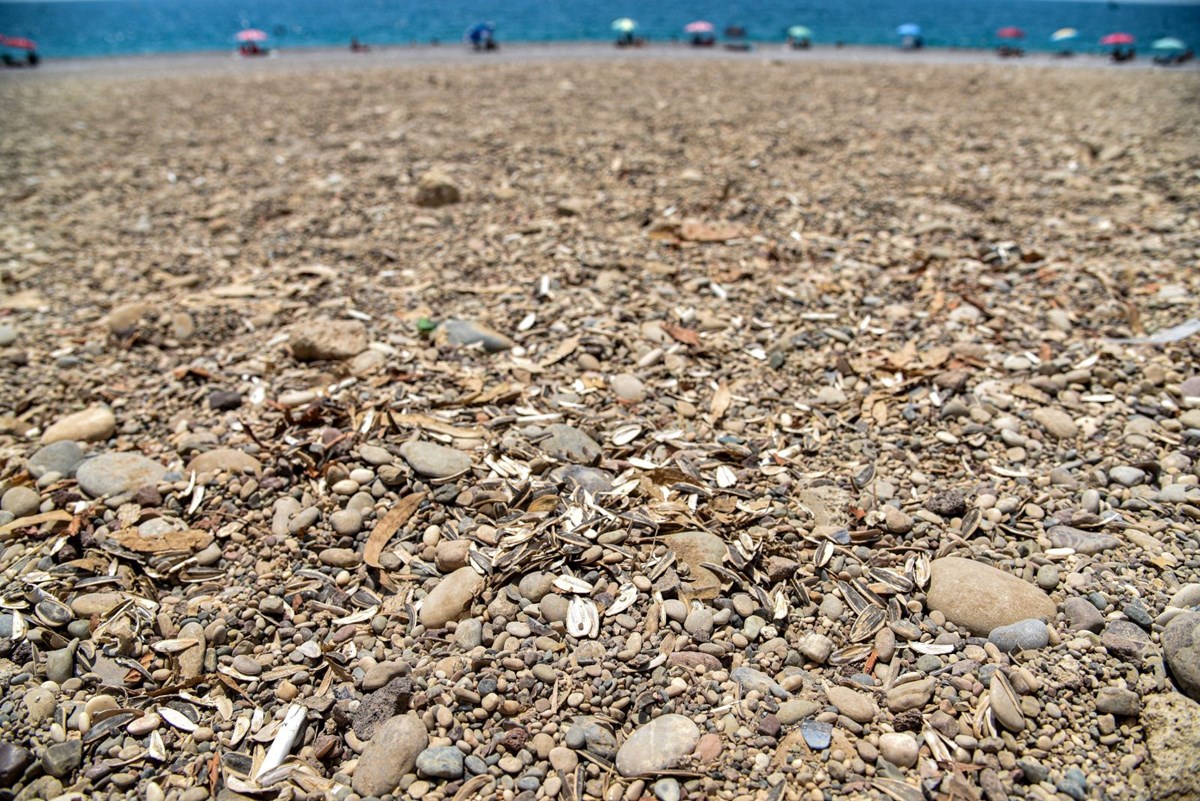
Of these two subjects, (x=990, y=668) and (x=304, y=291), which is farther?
(x=304, y=291)

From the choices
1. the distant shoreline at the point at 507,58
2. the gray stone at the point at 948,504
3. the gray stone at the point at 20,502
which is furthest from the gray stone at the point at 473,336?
the distant shoreline at the point at 507,58

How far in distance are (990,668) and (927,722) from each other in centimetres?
33

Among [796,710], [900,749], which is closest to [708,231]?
[796,710]

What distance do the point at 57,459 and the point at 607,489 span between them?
2.72 meters

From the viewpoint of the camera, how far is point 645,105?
974 centimetres

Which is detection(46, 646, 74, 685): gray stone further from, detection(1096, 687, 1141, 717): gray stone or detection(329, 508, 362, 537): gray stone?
detection(1096, 687, 1141, 717): gray stone

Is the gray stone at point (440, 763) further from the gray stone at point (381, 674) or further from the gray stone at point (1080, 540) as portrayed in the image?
the gray stone at point (1080, 540)

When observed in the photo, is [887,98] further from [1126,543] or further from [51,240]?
[51,240]

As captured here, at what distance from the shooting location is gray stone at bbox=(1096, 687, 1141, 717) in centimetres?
213

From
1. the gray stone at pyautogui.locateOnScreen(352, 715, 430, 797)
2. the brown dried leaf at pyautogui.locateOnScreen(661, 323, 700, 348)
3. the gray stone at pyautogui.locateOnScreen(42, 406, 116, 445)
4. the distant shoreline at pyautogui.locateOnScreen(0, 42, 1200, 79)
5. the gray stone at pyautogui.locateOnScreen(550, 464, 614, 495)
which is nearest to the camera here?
the gray stone at pyautogui.locateOnScreen(352, 715, 430, 797)

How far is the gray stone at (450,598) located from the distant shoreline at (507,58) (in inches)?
593

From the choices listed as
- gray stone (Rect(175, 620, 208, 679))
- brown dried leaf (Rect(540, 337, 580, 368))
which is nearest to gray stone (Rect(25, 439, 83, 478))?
gray stone (Rect(175, 620, 208, 679))

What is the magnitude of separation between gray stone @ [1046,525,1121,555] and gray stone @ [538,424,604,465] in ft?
6.50

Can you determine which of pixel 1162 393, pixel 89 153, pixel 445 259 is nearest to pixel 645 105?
pixel 445 259
